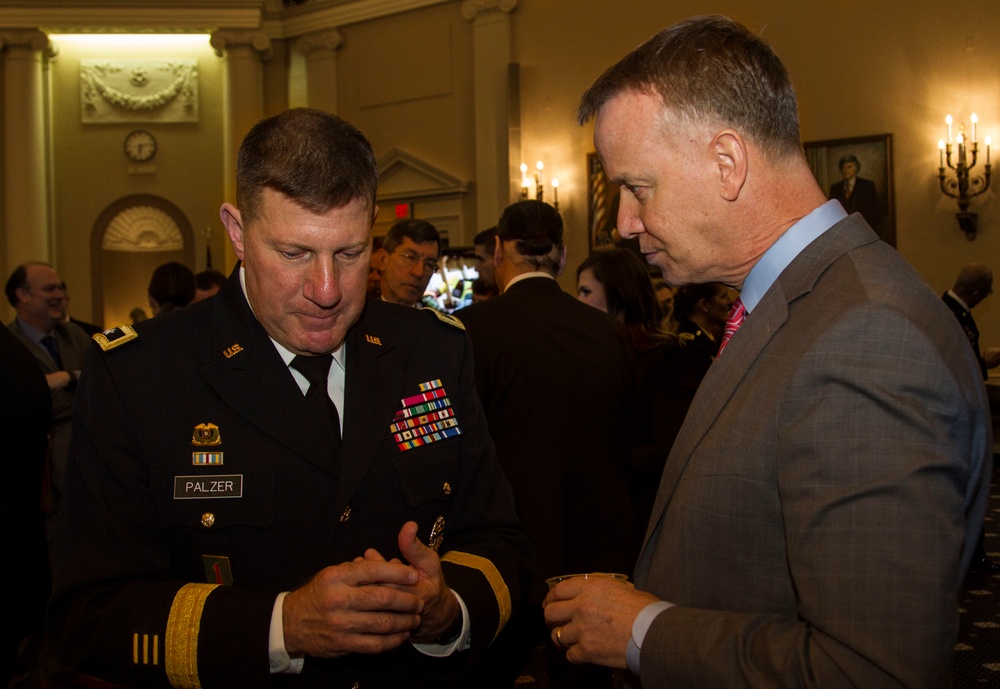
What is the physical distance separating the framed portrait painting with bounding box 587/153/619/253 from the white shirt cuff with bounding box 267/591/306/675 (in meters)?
8.50

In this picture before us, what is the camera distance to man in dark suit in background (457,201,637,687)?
3051mm

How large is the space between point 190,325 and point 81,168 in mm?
12640

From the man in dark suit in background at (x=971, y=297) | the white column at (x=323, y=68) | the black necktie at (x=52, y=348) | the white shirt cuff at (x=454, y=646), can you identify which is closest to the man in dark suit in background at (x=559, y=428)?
the white shirt cuff at (x=454, y=646)

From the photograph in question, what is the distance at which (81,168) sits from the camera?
12805mm

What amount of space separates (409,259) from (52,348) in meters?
2.33

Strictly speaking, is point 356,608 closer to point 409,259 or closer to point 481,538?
point 481,538

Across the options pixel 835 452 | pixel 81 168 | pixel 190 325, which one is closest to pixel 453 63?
pixel 81 168

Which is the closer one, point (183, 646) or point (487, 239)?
point (183, 646)

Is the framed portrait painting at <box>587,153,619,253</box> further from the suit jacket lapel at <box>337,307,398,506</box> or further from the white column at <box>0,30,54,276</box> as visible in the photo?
the suit jacket lapel at <box>337,307,398,506</box>

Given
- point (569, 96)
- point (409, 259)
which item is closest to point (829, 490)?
point (409, 259)

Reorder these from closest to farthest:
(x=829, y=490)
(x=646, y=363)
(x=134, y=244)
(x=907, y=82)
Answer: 1. (x=829, y=490)
2. (x=646, y=363)
3. (x=907, y=82)
4. (x=134, y=244)

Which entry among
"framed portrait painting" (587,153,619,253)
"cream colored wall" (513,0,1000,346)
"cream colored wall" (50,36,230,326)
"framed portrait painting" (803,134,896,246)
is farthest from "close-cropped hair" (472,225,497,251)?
"cream colored wall" (50,36,230,326)

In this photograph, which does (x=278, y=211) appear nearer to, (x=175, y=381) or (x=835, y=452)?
(x=175, y=381)

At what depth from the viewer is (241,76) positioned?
39.8 feet
